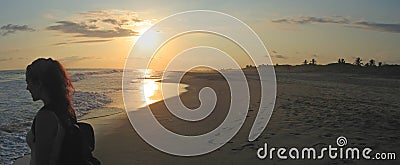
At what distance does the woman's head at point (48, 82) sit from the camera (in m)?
2.62

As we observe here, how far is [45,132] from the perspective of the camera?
97.7 inches

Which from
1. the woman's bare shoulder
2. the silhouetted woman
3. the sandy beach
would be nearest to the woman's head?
the silhouetted woman

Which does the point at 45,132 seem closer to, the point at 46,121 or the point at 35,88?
the point at 46,121

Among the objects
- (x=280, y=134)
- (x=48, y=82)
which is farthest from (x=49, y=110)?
(x=280, y=134)

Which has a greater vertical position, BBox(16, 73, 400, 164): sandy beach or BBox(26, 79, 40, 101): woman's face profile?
BBox(26, 79, 40, 101): woman's face profile

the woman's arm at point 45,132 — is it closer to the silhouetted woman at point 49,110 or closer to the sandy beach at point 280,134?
the silhouetted woman at point 49,110

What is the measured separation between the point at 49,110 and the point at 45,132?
145mm

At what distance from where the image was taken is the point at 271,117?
1266cm

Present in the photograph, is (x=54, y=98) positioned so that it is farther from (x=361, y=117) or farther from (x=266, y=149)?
(x=361, y=117)

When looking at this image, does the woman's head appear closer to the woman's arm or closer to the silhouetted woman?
the silhouetted woman

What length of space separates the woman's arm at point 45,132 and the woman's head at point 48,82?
12 cm

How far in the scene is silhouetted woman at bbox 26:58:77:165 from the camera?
249 centimetres

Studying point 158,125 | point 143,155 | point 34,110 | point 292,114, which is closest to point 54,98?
point 143,155

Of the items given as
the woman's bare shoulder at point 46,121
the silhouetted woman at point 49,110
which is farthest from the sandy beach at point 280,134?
the woman's bare shoulder at point 46,121
